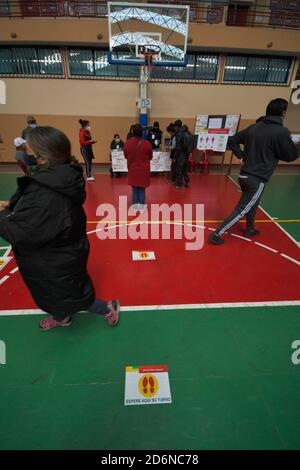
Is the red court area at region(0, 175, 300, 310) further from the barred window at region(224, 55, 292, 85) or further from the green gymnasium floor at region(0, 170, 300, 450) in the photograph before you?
the barred window at region(224, 55, 292, 85)

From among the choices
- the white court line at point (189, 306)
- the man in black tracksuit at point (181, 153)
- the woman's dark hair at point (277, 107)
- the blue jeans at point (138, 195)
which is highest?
the woman's dark hair at point (277, 107)

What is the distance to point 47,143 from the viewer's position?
1527mm

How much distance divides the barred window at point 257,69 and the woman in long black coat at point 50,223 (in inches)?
358

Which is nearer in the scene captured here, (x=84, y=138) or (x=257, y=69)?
(x=84, y=138)

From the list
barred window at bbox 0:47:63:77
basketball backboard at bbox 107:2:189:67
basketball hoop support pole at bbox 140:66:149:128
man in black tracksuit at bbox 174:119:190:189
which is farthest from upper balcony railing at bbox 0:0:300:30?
man in black tracksuit at bbox 174:119:190:189

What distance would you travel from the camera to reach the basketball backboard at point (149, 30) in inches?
250

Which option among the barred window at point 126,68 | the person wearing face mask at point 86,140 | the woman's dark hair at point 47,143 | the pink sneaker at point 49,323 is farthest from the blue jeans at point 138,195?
the barred window at point 126,68

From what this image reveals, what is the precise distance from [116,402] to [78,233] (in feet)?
4.35

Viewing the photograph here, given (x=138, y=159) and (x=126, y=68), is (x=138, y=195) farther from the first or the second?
(x=126, y=68)

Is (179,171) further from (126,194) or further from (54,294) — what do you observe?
(54,294)

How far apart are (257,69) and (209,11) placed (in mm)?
2388

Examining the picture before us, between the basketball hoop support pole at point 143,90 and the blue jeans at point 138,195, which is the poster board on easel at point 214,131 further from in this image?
the blue jeans at point 138,195

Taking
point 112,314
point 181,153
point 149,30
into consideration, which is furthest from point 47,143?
point 149,30
